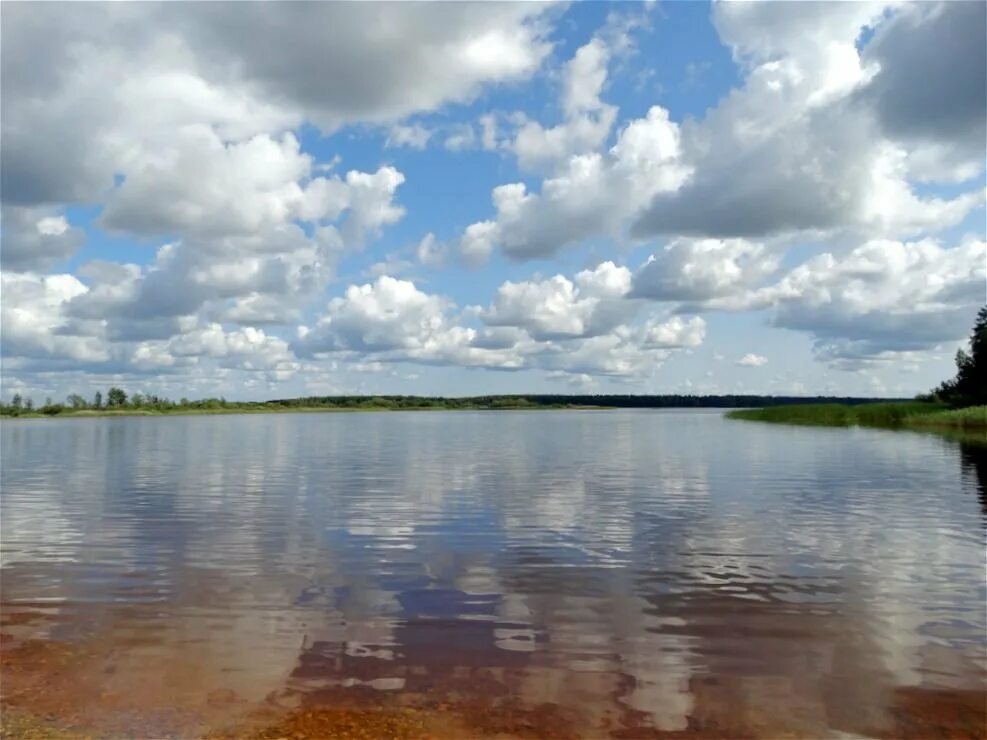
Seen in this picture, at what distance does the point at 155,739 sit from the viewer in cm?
1138

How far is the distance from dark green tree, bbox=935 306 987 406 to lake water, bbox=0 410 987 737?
92.3 meters

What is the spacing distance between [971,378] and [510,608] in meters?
132

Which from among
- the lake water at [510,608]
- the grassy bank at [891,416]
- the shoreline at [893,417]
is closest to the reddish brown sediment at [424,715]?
the lake water at [510,608]

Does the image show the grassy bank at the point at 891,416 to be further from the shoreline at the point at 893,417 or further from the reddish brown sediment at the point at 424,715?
the reddish brown sediment at the point at 424,715

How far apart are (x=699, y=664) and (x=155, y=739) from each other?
9.51 m

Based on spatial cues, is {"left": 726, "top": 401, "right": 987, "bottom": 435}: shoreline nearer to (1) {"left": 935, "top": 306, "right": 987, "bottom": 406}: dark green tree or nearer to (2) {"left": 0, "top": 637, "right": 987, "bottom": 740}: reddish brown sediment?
(1) {"left": 935, "top": 306, "right": 987, "bottom": 406}: dark green tree

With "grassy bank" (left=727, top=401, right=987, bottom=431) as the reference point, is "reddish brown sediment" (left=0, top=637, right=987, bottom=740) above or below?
below

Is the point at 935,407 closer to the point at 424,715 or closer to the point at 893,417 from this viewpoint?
the point at 893,417

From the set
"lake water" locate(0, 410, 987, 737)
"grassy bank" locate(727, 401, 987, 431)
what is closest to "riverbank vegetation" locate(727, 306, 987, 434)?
"grassy bank" locate(727, 401, 987, 431)

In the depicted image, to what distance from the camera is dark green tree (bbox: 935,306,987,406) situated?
119875mm

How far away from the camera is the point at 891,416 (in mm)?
120562

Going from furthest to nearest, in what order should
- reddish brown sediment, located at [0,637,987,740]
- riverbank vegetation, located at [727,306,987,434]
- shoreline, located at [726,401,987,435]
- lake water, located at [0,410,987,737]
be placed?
riverbank vegetation, located at [727,306,987,434] → shoreline, located at [726,401,987,435] → lake water, located at [0,410,987,737] → reddish brown sediment, located at [0,637,987,740]

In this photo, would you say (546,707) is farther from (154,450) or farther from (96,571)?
(154,450)

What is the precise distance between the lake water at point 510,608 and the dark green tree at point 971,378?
303ft
